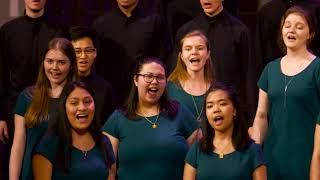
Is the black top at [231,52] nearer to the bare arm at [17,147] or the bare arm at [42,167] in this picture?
the bare arm at [17,147]

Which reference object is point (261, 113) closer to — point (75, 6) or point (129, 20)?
point (129, 20)

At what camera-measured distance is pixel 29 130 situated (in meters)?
4.01

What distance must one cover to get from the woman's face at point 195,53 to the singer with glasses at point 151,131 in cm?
23

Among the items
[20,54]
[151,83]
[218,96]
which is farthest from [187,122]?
[20,54]

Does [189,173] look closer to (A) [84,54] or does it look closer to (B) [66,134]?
(B) [66,134]

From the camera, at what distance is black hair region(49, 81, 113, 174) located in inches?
138

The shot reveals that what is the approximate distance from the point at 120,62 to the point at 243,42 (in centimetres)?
75

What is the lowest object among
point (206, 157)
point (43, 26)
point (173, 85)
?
point (206, 157)

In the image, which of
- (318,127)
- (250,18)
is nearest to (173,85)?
(318,127)

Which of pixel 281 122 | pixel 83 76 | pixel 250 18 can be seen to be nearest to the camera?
pixel 281 122

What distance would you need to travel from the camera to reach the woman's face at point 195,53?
411cm

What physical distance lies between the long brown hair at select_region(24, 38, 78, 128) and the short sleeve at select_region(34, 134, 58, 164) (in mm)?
432

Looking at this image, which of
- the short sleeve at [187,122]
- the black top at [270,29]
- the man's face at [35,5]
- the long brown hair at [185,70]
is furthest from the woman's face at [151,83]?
the man's face at [35,5]

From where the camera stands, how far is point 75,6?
17.6 feet
